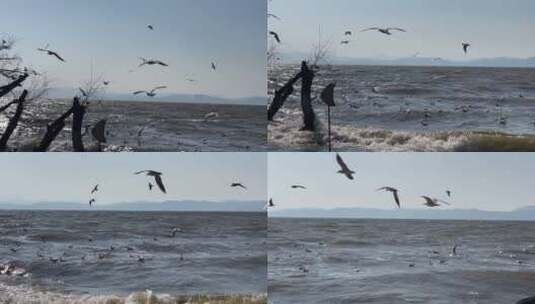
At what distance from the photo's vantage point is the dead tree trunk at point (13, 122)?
211 inches

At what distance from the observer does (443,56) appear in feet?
16.9

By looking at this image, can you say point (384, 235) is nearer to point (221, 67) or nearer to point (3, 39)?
point (221, 67)

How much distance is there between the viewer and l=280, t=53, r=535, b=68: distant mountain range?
16.7 ft

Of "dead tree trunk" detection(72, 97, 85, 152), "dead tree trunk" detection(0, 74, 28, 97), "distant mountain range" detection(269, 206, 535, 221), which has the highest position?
"dead tree trunk" detection(0, 74, 28, 97)

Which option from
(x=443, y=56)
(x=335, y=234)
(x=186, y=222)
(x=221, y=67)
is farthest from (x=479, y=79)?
(x=186, y=222)

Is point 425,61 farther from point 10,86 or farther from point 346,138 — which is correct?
point 10,86

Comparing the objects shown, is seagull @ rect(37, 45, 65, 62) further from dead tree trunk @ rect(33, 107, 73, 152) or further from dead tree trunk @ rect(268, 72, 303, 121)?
dead tree trunk @ rect(268, 72, 303, 121)

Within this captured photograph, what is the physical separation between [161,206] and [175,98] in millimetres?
793

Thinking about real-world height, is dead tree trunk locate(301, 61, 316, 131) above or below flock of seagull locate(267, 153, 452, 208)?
above

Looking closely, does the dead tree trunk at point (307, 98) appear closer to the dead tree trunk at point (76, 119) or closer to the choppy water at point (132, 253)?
the choppy water at point (132, 253)

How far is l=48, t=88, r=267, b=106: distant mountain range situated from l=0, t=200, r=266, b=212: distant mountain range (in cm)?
73

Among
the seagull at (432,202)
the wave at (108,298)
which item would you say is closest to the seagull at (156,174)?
the wave at (108,298)

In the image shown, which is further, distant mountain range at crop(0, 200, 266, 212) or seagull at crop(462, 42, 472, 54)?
distant mountain range at crop(0, 200, 266, 212)

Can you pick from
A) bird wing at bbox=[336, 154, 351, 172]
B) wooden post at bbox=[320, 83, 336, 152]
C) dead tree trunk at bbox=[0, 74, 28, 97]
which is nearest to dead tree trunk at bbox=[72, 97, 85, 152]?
dead tree trunk at bbox=[0, 74, 28, 97]
